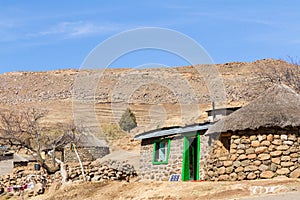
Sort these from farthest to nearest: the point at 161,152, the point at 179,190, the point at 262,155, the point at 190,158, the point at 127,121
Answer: the point at 127,121 < the point at 161,152 < the point at 190,158 < the point at 262,155 < the point at 179,190

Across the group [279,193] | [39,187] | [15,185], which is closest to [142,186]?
[279,193]

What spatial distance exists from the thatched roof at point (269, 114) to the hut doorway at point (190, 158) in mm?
2297

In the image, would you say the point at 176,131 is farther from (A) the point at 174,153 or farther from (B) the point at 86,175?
(B) the point at 86,175

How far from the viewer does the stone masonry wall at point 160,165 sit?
22578 mm

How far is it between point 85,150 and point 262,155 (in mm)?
14828

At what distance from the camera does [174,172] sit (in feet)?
74.3

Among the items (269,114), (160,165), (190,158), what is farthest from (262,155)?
(160,165)

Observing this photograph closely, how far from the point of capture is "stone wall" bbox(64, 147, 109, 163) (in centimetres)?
3127

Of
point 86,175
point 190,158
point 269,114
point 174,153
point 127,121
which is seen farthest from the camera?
point 127,121

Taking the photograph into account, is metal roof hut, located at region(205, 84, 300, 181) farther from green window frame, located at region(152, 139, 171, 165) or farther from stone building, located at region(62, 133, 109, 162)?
stone building, located at region(62, 133, 109, 162)

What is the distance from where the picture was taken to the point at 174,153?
22.7 metres

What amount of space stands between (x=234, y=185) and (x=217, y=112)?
7.37 metres

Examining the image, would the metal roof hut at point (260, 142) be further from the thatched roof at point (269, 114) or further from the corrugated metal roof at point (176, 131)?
the corrugated metal roof at point (176, 131)

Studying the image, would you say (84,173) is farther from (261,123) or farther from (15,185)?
(261,123)
